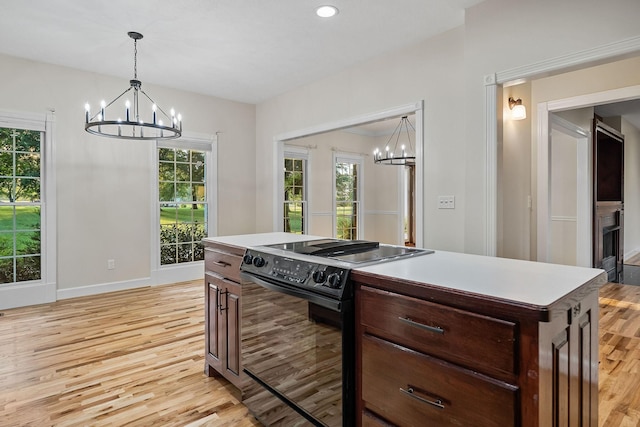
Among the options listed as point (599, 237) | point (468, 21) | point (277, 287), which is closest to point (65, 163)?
point (277, 287)

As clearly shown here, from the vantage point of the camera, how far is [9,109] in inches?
161

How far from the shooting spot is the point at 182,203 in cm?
546

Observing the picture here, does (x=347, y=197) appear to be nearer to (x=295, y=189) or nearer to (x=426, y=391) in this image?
(x=295, y=189)

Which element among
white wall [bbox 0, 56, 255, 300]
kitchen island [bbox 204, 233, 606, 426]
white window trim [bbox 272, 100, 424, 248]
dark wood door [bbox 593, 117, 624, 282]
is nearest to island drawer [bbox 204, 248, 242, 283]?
kitchen island [bbox 204, 233, 606, 426]

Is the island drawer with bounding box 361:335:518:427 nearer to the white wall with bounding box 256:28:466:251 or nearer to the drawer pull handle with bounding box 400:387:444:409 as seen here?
the drawer pull handle with bounding box 400:387:444:409

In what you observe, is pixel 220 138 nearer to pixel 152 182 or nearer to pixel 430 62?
pixel 152 182

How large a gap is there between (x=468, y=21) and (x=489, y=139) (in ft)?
3.31

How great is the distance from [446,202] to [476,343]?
7.82 ft

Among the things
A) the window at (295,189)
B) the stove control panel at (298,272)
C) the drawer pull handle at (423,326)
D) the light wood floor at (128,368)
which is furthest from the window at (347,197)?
the drawer pull handle at (423,326)

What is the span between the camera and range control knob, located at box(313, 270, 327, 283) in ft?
5.28

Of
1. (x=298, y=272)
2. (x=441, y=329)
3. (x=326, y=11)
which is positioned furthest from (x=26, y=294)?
(x=441, y=329)

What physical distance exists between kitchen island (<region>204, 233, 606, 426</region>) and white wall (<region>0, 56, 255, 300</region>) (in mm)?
4365

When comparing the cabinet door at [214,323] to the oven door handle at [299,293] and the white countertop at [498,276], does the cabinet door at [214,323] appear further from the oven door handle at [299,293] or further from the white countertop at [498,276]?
the white countertop at [498,276]

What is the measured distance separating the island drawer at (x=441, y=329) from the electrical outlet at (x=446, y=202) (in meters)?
2.14
